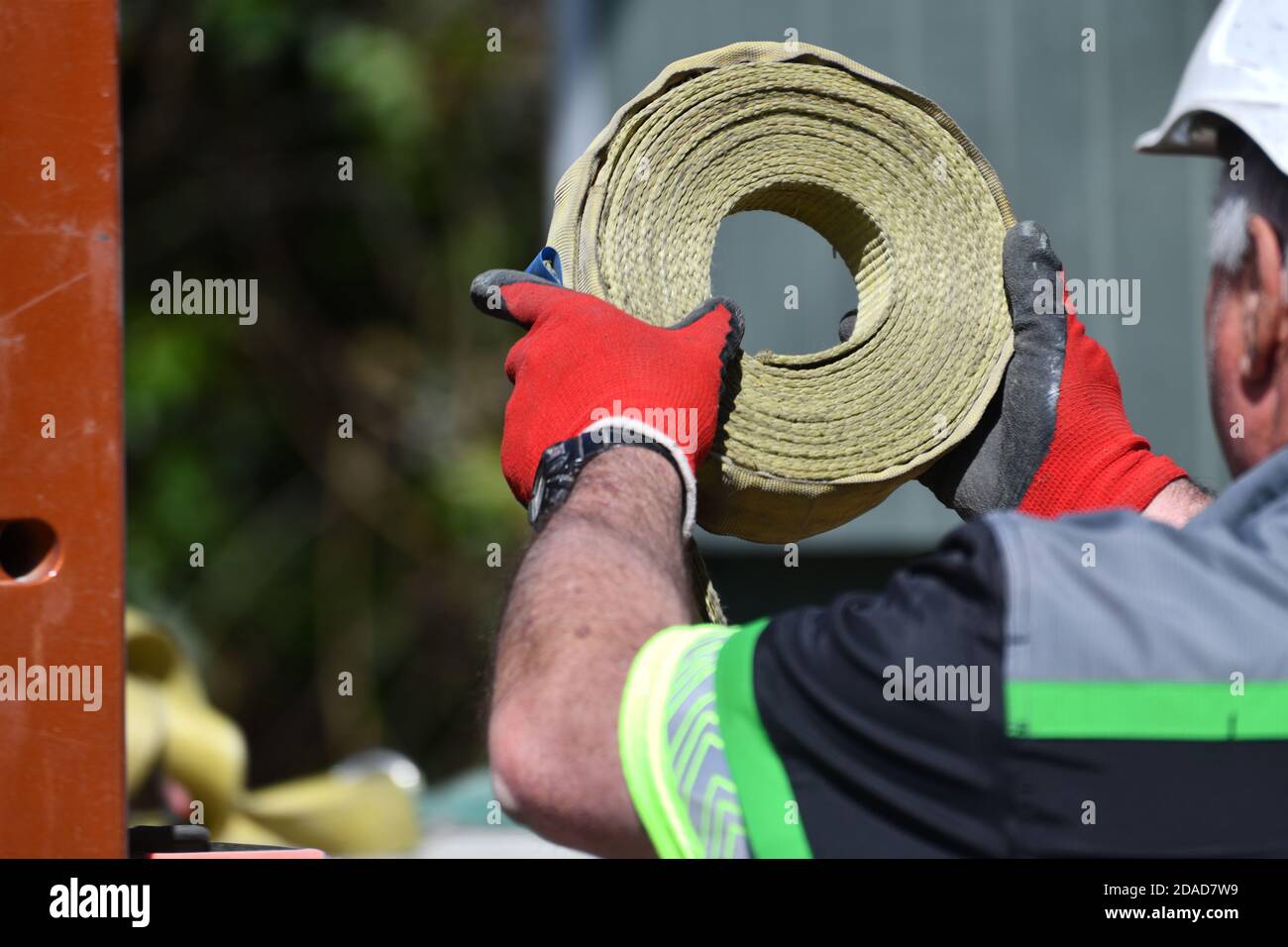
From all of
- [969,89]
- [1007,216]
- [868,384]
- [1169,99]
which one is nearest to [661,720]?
[868,384]

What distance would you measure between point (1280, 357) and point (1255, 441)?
0.26 ft

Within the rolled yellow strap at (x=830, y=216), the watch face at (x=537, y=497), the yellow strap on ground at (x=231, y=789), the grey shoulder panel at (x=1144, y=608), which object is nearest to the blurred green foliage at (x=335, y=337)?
the yellow strap on ground at (x=231, y=789)

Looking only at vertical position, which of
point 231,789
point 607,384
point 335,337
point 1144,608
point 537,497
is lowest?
point 231,789

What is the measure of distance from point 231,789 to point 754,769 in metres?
2.21

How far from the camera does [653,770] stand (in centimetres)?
112

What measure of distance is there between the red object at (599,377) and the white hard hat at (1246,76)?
0.56 metres

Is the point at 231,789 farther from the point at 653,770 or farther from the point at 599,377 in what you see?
the point at 653,770

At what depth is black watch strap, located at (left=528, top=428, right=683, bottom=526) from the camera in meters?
1.40

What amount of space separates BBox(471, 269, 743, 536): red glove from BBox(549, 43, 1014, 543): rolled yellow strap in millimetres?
96

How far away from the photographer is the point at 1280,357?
4.13ft

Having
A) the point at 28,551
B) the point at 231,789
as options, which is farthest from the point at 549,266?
the point at 231,789

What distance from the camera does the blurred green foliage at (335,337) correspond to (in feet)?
18.2

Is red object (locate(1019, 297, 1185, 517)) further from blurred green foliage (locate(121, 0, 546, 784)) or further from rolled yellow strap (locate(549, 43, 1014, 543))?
blurred green foliage (locate(121, 0, 546, 784))
